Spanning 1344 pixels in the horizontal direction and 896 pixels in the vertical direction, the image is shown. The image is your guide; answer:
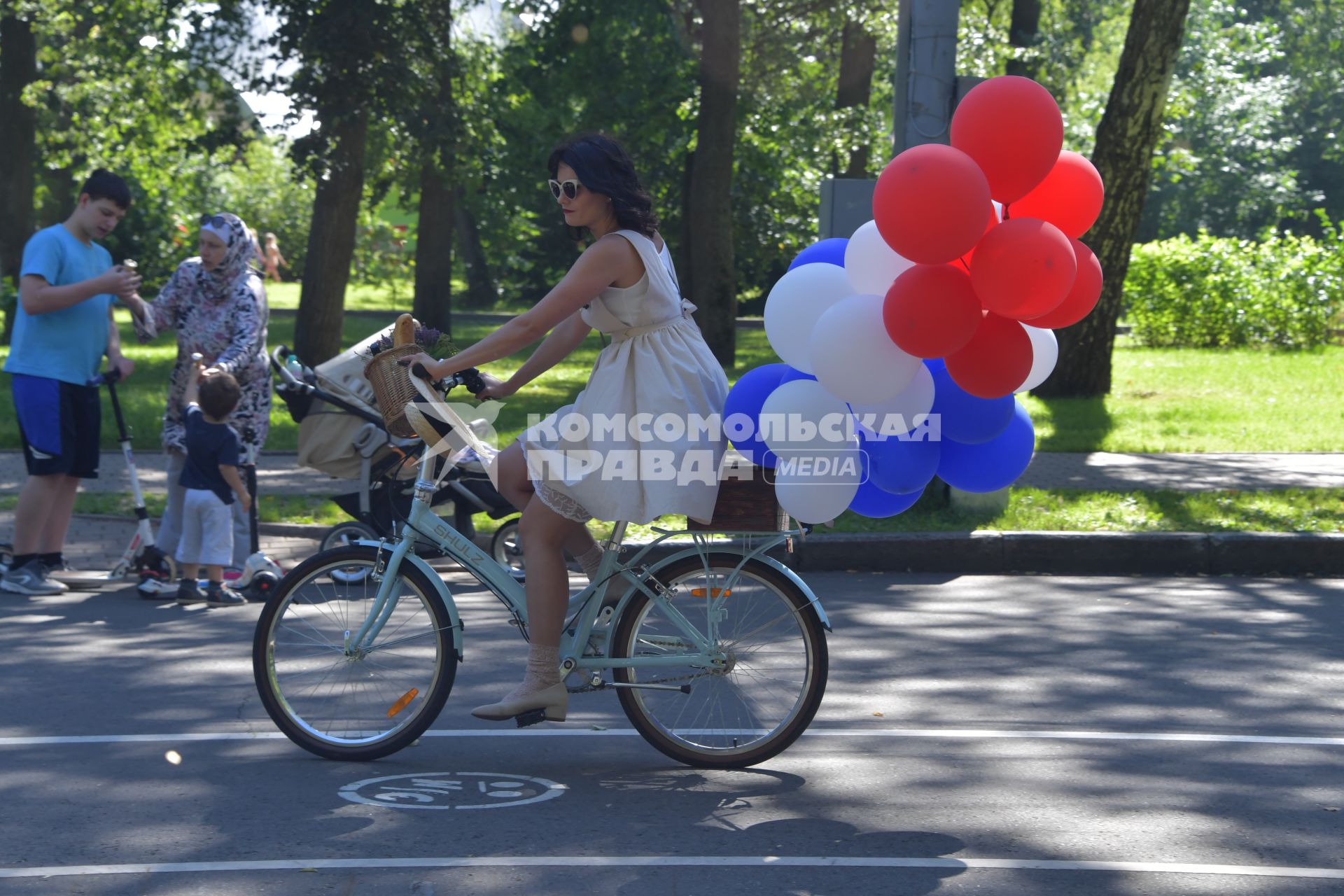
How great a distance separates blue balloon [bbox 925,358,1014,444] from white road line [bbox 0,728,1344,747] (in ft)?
4.04

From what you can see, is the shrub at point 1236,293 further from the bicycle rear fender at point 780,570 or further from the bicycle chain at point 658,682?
the bicycle chain at point 658,682

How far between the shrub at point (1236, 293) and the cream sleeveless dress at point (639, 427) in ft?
61.9

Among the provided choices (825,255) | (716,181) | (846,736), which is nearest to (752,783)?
(846,736)

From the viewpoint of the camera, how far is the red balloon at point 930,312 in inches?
172

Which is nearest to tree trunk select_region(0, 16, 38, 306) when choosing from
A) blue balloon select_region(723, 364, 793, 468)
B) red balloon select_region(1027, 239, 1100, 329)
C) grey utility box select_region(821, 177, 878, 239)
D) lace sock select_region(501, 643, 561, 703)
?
grey utility box select_region(821, 177, 878, 239)

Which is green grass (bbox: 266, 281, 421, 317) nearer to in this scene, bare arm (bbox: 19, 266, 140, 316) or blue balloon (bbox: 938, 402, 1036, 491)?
bare arm (bbox: 19, 266, 140, 316)

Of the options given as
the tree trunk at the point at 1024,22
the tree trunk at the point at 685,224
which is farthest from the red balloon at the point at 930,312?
the tree trunk at the point at 1024,22

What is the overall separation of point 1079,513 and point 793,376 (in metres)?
4.95

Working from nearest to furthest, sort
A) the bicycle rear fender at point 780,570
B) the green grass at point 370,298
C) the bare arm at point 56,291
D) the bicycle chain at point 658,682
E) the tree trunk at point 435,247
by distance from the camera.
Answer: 1. the bicycle rear fender at point 780,570
2. the bicycle chain at point 658,682
3. the bare arm at point 56,291
4. the tree trunk at point 435,247
5. the green grass at point 370,298

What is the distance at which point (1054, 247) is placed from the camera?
4328 millimetres

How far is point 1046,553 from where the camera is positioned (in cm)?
855

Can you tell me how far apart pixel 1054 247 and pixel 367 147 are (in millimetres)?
19337

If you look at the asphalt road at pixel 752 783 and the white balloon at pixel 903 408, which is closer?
the asphalt road at pixel 752 783

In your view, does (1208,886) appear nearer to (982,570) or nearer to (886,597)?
(886,597)
